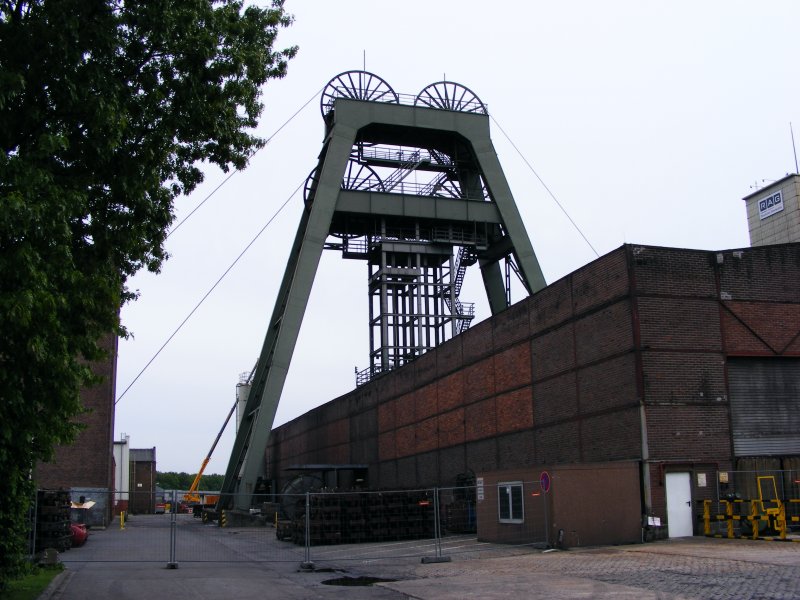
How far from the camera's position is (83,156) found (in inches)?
481

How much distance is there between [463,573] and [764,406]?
40.6 ft

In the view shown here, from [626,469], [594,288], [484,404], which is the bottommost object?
[626,469]

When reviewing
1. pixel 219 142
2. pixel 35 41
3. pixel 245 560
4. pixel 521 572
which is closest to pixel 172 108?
pixel 219 142

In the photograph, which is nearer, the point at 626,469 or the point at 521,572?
the point at 521,572

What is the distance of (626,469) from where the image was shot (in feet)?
74.1

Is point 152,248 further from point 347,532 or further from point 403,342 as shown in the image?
point 403,342

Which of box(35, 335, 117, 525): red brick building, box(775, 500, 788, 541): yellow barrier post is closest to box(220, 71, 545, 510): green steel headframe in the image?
box(35, 335, 117, 525): red brick building

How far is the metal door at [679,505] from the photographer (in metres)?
22.4

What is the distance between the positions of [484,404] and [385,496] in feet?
22.1

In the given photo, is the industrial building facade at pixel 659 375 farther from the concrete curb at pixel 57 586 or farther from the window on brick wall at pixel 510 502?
the concrete curb at pixel 57 586

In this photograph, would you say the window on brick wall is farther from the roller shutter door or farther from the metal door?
the roller shutter door

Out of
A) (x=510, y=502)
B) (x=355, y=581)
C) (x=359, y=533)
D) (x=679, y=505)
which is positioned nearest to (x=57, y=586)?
(x=355, y=581)

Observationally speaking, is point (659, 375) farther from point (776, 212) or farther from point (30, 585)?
point (776, 212)

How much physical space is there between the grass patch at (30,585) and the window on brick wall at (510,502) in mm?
12056
